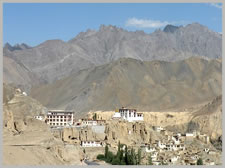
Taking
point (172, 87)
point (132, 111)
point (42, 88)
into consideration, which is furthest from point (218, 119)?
point (42, 88)

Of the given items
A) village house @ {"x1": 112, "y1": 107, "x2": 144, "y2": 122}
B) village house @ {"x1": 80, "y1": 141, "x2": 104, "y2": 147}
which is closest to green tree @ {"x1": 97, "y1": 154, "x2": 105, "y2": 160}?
village house @ {"x1": 80, "y1": 141, "x2": 104, "y2": 147}

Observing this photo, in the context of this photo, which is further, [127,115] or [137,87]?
[137,87]

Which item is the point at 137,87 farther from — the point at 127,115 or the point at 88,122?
the point at 88,122

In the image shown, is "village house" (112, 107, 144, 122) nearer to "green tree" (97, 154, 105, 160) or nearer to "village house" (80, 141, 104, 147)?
"village house" (80, 141, 104, 147)

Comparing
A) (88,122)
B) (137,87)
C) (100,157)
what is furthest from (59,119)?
(137,87)

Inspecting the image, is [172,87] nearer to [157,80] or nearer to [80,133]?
[157,80]

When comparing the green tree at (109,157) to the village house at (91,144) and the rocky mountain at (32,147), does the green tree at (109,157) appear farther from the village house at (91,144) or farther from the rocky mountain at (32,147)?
the village house at (91,144)

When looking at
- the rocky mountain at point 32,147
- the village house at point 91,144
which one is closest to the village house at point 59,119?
the village house at point 91,144

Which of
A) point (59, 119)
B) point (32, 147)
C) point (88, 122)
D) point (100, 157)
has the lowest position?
point (100, 157)
